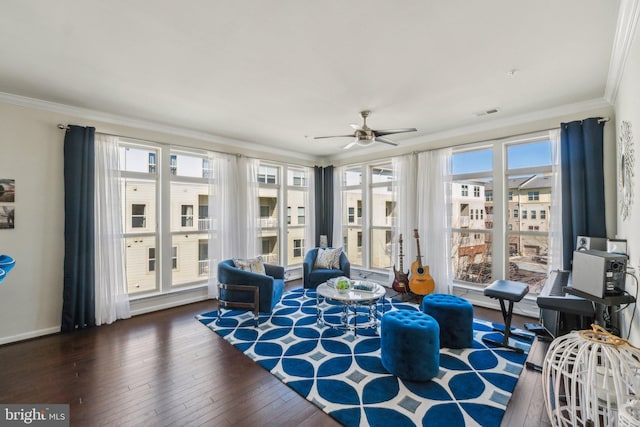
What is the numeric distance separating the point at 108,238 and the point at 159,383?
2316 millimetres

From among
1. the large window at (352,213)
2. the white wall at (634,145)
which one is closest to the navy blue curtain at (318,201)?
the large window at (352,213)

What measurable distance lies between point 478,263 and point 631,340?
252 centimetres

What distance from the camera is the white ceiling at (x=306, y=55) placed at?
1910mm

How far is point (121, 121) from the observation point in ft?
12.9

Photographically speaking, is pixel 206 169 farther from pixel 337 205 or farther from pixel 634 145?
pixel 634 145

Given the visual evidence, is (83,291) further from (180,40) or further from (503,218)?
(503,218)

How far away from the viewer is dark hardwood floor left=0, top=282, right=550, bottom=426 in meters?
2.04

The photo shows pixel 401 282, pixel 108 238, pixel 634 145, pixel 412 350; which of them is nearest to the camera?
pixel 634 145

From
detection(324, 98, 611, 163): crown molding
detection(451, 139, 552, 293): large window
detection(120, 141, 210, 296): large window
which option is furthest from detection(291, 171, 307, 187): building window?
detection(451, 139, 552, 293): large window

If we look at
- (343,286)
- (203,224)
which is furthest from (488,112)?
(203,224)

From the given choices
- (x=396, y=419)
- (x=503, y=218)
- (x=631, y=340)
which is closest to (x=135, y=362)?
(x=396, y=419)

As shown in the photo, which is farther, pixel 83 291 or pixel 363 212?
pixel 363 212

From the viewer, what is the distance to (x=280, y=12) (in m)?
1.92

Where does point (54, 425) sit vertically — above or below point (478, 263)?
below
